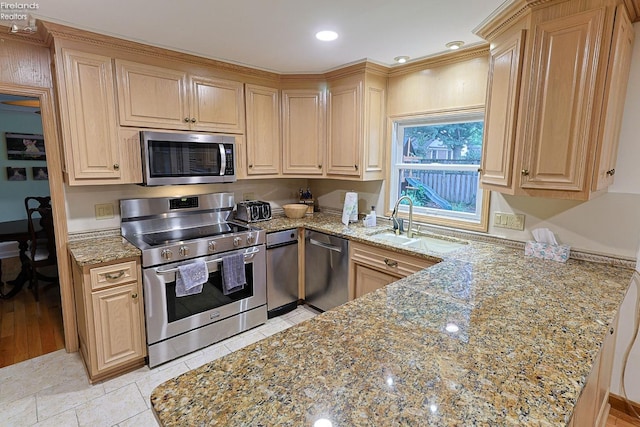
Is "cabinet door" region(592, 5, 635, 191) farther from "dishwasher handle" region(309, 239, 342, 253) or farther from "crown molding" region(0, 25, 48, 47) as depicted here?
"crown molding" region(0, 25, 48, 47)

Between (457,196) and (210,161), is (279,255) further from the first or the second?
(457,196)

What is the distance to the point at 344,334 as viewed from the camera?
1175mm

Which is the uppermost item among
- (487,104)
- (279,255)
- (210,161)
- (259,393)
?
(487,104)

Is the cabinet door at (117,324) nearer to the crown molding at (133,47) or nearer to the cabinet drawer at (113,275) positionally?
the cabinet drawer at (113,275)

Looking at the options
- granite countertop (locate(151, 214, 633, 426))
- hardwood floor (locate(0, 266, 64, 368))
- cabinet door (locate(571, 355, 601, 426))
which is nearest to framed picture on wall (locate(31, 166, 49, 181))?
hardwood floor (locate(0, 266, 64, 368))

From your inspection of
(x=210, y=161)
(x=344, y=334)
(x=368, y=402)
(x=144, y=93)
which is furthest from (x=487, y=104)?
(x=144, y=93)

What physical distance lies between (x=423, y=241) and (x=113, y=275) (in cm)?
227

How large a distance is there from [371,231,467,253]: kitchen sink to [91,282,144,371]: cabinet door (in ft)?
6.00

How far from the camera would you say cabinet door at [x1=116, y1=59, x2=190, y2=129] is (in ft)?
7.93

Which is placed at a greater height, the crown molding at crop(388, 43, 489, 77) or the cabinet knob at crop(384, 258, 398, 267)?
the crown molding at crop(388, 43, 489, 77)

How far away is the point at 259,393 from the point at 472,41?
252 centimetres

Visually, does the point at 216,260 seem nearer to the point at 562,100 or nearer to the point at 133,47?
the point at 133,47

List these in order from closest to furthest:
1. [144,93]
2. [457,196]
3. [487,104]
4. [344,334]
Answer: [344,334]
[487,104]
[144,93]
[457,196]

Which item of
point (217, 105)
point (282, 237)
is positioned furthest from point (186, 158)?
point (282, 237)
